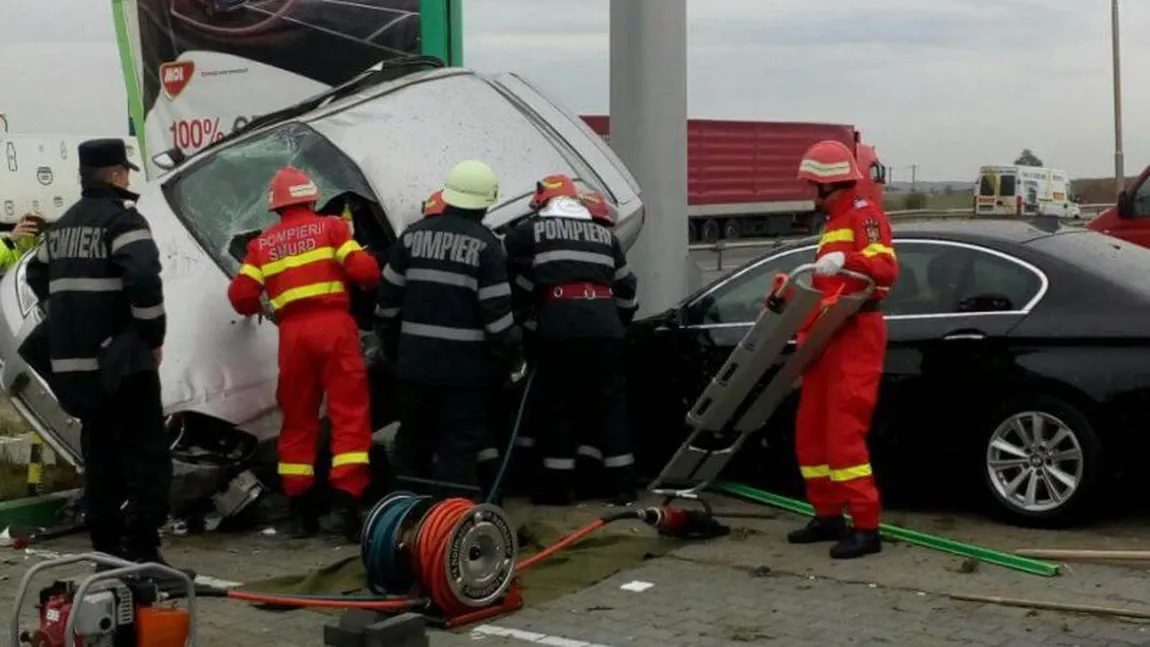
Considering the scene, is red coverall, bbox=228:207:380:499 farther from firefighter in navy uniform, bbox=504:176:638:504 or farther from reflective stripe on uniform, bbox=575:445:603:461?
reflective stripe on uniform, bbox=575:445:603:461

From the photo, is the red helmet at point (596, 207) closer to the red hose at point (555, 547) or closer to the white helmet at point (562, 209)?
the white helmet at point (562, 209)

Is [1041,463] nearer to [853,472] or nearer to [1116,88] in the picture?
[853,472]

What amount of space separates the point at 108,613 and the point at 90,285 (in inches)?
91.6

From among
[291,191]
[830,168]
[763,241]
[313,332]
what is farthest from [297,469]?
[763,241]

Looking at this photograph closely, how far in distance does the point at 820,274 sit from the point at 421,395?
2.04 meters

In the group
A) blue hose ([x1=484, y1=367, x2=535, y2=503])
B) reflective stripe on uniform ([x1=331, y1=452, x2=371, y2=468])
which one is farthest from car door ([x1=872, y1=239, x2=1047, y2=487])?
reflective stripe on uniform ([x1=331, y1=452, x2=371, y2=468])

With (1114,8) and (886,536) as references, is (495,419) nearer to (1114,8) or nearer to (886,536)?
(886,536)

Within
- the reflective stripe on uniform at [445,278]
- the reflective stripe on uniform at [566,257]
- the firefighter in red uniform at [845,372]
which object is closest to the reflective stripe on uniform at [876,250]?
the firefighter in red uniform at [845,372]

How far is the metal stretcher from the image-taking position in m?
6.96

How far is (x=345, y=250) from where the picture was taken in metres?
7.32

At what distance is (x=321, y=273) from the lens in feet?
23.8

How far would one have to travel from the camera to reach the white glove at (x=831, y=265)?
6801mm

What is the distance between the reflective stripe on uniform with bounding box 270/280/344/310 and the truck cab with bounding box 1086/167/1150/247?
290 inches

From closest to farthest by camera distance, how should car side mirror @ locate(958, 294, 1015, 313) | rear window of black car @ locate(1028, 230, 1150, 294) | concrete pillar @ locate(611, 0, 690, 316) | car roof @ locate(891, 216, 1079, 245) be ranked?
rear window of black car @ locate(1028, 230, 1150, 294) → car side mirror @ locate(958, 294, 1015, 313) → car roof @ locate(891, 216, 1079, 245) → concrete pillar @ locate(611, 0, 690, 316)
